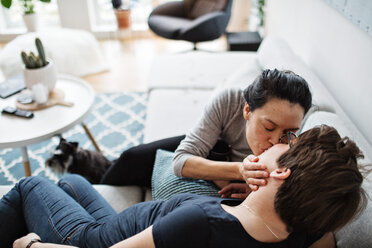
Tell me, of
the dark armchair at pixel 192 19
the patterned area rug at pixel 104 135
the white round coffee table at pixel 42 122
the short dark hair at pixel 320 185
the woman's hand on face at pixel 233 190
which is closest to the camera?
the short dark hair at pixel 320 185

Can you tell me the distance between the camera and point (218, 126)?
1423mm

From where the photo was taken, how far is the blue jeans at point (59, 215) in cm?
116

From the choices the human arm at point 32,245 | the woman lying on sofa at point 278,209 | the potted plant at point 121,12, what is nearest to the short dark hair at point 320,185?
the woman lying on sofa at point 278,209

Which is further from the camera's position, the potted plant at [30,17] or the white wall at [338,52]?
the potted plant at [30,17]

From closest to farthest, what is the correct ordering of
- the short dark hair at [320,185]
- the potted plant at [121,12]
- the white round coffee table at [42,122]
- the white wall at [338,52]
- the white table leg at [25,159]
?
the short dark hair at [320,185], the white wall at [338,52], the white round coffee table at [42,122], the white table leg at [25,159], the potted plant at [121,12]

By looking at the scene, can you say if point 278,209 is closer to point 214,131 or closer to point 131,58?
point 214,131

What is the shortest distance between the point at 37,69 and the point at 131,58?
1946mm

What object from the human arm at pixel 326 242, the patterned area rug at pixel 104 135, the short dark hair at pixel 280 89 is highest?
the short dark hair at pixel 280 89

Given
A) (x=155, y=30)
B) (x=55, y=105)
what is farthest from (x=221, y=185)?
(x=155, y=30)

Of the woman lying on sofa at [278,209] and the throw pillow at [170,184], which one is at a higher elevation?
the woman lying on sofa at [278,209]

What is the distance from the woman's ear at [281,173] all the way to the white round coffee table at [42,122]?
1389mm

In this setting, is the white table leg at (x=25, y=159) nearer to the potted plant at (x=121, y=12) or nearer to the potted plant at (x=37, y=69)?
the potted plant at (x=37, y=69)

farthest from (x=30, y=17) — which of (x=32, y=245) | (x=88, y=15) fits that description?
(x=32, y=245)

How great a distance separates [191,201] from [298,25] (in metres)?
1.94
